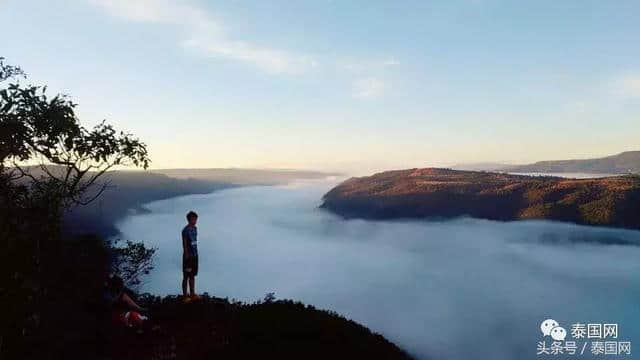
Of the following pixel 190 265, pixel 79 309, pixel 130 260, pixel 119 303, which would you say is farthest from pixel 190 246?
pixel 130 260

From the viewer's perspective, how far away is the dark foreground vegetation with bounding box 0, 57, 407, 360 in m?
15.2

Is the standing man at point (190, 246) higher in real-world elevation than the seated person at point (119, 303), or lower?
higher

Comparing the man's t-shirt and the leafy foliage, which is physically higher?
the man's t-shirt

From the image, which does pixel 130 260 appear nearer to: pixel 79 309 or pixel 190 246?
pixel 79 309

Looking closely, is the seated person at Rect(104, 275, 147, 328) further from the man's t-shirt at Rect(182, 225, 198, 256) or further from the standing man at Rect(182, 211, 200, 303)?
the man's t-shirt at Rect(182, 225, 198, 256)

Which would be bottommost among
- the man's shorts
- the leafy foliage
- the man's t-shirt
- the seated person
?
the leafy foliage

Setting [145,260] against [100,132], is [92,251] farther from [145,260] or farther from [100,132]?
[100,132]

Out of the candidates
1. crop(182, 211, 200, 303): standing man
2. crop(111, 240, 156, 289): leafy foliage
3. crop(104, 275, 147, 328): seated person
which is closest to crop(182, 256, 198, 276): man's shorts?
crop(182, 211, 200, 303): standing man

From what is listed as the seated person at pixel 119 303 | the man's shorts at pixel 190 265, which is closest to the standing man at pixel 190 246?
the man's shorts at pixel 190 265

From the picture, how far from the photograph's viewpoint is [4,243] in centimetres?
1470

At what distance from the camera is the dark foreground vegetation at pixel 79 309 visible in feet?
50.0

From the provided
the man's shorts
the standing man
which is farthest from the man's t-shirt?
the man's shorts

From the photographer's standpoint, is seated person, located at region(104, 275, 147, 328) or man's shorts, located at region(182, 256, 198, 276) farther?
man's shorts, located at region(182, 256, 198, 276)

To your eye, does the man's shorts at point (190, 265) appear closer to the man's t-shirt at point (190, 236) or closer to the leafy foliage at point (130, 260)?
the man's t-shirt at point (190, 236)
